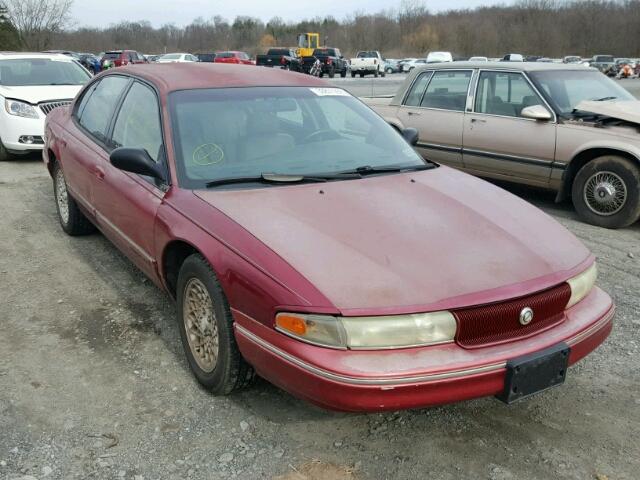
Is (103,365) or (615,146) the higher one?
(615,146)

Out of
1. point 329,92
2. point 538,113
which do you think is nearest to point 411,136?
point 329,92

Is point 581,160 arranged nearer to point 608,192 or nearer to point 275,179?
point 608,192

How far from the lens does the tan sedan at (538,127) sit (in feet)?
19.7

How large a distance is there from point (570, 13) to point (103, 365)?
111 metres

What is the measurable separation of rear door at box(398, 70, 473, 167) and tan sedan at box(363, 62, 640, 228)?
0.01m

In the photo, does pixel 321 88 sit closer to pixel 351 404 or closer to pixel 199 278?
pixel 199 278

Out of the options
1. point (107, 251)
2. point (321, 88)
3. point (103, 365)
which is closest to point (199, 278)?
point (103, 365)

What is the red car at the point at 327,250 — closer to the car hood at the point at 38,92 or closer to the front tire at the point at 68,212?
the front tire at the point at 68,212

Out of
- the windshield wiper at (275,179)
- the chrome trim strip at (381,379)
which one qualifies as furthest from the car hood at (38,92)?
the chrome trim strip at (381,379)

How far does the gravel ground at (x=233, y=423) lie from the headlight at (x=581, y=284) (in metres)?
0.59

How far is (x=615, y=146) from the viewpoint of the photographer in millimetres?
5914

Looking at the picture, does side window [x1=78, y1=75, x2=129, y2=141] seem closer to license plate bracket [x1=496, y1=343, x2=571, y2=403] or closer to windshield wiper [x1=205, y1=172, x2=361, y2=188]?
windshield wiper [x1=205, y1=172, x2=361, y2=188]

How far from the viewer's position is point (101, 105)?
4.61 meters

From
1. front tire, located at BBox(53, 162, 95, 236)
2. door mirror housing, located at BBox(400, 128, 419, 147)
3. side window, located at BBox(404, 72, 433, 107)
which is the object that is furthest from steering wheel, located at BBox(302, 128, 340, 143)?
side window, located at BBox(404, 72, 433, 107)
